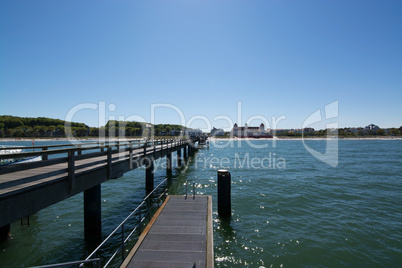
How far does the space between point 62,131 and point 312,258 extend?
Answer: 183 metres

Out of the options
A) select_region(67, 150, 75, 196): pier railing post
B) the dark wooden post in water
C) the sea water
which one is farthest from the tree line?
select_region(67, 150, 75, 196): pier railing post

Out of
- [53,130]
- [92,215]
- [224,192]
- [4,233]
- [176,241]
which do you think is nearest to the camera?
[176,241]

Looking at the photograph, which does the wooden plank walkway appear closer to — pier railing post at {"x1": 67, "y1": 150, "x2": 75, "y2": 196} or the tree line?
pier railing post at {"x1": 67, "y1": 150, "x2": 75, "y2": 196}

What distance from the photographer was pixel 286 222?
39.5ft

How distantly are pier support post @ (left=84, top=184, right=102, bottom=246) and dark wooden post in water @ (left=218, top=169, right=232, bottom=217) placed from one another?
6.04 meters

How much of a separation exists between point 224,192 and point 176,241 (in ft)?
16.8

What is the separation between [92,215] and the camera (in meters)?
9.70

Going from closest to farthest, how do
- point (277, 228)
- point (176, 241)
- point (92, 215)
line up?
point (176, 241) → point (92, 215) → point (277, 228)

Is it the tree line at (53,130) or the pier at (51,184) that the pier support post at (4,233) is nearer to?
the pier at (51,184)

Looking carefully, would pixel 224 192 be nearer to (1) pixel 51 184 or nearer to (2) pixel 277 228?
(2) pixel 277 228

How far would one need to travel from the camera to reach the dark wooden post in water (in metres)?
11.6

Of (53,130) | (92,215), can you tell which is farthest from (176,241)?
(53,130)

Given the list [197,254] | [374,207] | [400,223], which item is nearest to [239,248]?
[197,254]

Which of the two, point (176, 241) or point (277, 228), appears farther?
point (277, 228)
